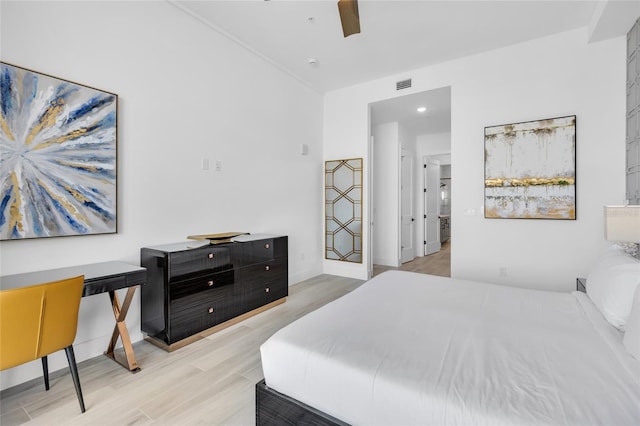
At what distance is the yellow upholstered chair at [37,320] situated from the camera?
1512 millimetres

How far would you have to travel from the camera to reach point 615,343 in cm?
136

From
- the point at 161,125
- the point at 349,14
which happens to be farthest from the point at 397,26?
the point at 161,125

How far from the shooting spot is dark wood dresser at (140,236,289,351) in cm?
254

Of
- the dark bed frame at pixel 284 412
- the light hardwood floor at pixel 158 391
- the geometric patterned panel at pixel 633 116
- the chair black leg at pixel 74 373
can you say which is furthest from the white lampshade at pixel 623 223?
the chair black leg at pixel 74 373

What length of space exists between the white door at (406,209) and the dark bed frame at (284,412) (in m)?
5.16

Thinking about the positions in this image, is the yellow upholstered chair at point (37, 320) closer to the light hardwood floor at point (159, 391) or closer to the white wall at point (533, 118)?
the light hardwood floor at point (159, 391)

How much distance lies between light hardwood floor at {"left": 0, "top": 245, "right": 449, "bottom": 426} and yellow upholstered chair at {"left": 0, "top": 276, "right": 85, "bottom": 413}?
229mm

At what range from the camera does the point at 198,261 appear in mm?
2740

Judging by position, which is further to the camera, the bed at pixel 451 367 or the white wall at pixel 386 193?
the white wall at pixel 386 193

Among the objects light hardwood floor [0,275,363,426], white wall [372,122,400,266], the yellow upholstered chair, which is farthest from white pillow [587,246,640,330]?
white wall [372,122,400,266]

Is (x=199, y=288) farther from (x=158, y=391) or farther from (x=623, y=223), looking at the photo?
(x=623, y=223)

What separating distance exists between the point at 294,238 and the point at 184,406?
301 centimetres

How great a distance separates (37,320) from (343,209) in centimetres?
413

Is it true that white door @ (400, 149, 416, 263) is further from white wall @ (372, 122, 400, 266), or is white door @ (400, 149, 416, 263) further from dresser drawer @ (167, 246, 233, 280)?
dresser drawer @ (167, 246, 233, 280)
